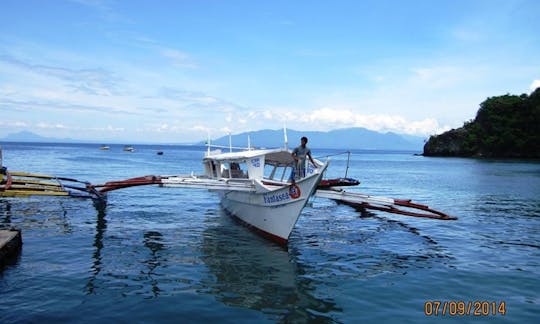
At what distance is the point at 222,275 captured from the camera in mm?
13344

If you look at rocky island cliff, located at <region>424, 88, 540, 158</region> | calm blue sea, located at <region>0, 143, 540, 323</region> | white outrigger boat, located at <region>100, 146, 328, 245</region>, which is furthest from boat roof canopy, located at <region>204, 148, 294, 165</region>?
rocky island cliff, located at <region>424, 88, 540, 158</region>

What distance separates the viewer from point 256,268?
14.1m

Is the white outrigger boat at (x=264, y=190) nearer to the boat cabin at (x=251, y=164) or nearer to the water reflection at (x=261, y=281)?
the boat cabin at (x=251, y=164)

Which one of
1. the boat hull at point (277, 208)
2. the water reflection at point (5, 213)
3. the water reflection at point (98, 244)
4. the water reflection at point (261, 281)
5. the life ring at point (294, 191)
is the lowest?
the water reflection at point (261, 281)

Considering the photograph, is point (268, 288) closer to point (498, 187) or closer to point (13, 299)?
point (13, 299)

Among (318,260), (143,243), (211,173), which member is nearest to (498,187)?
(211,173)

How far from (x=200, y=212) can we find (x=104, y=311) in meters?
15.5

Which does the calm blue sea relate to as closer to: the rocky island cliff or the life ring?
the life ring

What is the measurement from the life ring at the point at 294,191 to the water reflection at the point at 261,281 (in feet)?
7.33
